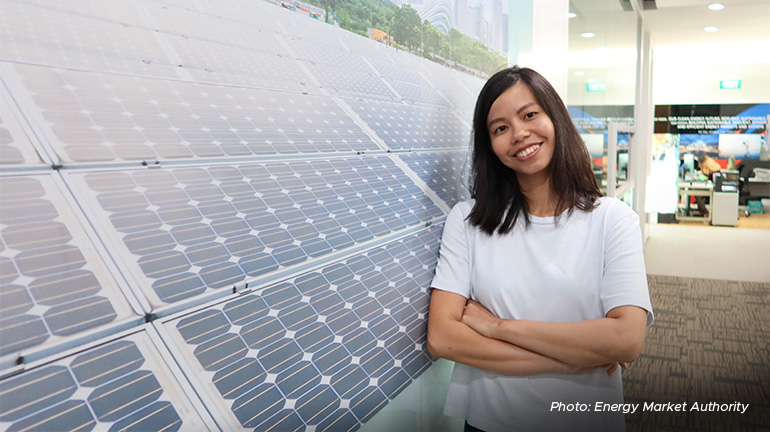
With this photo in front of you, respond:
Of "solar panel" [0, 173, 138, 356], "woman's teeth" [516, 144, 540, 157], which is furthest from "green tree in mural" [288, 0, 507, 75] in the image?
"solar panel" [0, 173, 138, 356]

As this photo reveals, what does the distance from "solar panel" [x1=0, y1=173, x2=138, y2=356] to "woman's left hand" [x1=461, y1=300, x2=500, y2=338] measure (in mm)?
969

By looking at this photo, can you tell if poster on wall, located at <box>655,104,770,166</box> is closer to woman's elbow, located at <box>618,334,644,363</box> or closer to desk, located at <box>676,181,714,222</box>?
desk, located at <box>676,181,714,222</box>

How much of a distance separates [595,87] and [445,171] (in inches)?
92.2

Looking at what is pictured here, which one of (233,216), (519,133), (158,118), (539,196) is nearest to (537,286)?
(539,196)

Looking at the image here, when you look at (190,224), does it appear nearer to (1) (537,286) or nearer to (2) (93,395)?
(2) (93,395)

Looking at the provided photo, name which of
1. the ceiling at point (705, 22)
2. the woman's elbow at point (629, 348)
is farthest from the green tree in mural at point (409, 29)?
the ceiling at point (705, 22)

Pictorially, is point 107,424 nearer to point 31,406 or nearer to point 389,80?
point 31,406

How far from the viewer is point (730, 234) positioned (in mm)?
9906

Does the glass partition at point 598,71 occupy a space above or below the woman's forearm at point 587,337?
above

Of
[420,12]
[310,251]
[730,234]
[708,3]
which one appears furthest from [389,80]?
[730,234]

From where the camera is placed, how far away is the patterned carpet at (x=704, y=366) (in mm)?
3074

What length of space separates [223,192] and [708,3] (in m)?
7.57

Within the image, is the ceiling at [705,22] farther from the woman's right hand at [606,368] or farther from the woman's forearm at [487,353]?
the woman's forearm at [487,353]

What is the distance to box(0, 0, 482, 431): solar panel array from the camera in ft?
1.84
